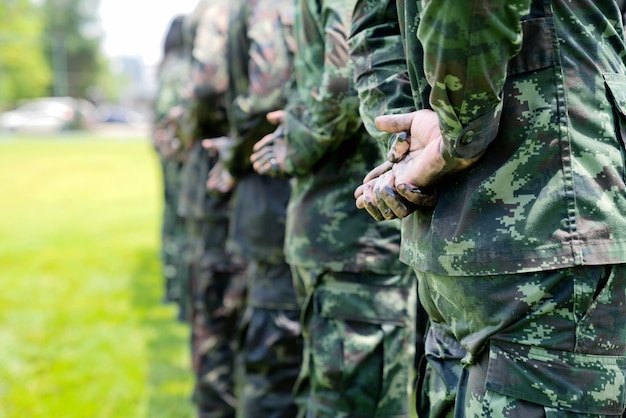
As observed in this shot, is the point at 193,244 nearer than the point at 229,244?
No

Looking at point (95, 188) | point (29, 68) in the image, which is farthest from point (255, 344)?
point (29, 68)

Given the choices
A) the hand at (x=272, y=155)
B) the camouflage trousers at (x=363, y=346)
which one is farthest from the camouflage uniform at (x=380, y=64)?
the hand at (x=272, y=155)

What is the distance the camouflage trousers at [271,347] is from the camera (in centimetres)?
349

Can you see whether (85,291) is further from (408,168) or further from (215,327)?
(408,168)

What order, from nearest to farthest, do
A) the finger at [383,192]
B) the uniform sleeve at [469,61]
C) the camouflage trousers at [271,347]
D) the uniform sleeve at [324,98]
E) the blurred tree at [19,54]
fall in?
the uniform sleeve at [469,61] < the finger at [383,192] < the uniform sleeve at [324,98] < the camouflage trousers at [271,347] < the blurred tree at [19,54]

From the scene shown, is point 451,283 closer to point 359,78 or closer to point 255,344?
point 359,78

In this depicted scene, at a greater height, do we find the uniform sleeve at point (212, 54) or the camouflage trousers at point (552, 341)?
the uniform sleeve at point (212, 54)

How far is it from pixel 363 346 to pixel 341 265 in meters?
0.29

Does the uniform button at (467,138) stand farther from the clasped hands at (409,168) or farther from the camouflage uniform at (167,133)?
the camouflage uniform at (167,133)

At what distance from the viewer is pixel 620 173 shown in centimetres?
161

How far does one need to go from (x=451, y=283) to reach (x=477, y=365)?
19 centimetres

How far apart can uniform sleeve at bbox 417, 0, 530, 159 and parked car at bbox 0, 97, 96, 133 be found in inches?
1719

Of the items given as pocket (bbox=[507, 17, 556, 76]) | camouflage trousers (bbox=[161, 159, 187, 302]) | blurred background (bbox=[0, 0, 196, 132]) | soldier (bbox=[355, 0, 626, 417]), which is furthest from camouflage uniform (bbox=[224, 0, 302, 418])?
blurred background (bbox=[0, 0, 196, 132])

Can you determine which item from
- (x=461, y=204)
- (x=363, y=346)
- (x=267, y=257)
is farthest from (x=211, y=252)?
(x=461, y=204)
